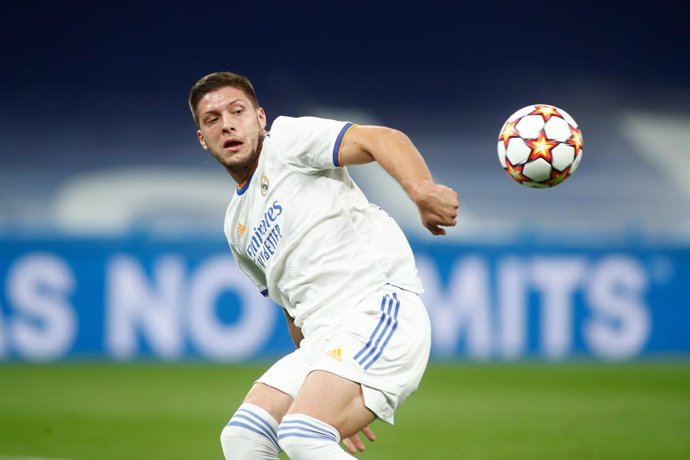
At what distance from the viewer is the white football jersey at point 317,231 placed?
3746 mm

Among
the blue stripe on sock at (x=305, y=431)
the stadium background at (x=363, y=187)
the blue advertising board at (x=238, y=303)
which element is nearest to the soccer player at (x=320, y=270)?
the blue stripe on sock at (x=305, y=431)

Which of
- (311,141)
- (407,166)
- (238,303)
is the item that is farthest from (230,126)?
(238,303)

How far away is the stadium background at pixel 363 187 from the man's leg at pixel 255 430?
584 centimetres

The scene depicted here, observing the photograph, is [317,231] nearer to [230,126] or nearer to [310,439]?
[230,126]

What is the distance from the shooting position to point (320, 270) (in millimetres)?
3766

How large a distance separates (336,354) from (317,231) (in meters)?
0.51

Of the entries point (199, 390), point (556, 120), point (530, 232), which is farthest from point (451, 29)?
point (556, 120)

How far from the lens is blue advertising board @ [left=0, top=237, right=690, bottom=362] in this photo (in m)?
11.3

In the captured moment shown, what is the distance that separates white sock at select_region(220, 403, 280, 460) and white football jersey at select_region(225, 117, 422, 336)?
39 centimetres

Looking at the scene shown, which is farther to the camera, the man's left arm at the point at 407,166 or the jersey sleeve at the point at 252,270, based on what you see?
the jersey sleeve at the point at 252,270

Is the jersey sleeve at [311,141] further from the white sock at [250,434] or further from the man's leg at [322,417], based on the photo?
the white sock at [250,434]

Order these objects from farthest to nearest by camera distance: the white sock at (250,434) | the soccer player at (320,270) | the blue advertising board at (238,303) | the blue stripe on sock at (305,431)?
1. the blue advertising board at (238,303)
2. the white sock at (250,434)
3. the soccer player at (320,270)
4. the blue stripe on sock at (305,431)

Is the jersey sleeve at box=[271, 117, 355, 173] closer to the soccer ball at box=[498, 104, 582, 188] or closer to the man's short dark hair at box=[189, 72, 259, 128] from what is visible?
the man's short dark hair at box=[189, 72, 259, 128]

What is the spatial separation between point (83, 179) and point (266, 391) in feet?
35.1
